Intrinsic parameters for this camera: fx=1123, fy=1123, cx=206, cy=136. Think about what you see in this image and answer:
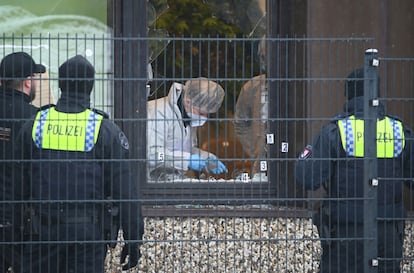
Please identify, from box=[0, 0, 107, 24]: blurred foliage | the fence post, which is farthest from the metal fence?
box=[0, 0, 107, 24]: blurred foliage

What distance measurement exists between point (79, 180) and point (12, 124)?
0.75m

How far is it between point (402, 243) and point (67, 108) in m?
2.32

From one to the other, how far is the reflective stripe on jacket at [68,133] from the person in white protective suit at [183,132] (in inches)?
20.7

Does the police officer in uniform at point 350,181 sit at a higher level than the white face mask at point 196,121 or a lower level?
lower

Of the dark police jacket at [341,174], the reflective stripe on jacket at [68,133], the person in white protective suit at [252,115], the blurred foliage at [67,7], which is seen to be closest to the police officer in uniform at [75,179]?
the reflective stripe on jacket at [68,133]

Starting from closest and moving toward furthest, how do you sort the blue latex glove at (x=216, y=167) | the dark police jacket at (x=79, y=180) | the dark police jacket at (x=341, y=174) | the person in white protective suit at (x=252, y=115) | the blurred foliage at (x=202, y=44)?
the dark police jacket at (x=79, y=180) < the dark police jacket at (x=341, y=174) < the blue latex glove at (x=216, y=167) < the person in white protective suit at (x=252, y=115) < the blurred foliage at (x=202, y=44)

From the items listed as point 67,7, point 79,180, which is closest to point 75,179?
point 79,180

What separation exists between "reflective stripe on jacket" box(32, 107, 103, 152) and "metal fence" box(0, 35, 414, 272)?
10 cm

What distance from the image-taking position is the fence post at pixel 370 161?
6930 mm

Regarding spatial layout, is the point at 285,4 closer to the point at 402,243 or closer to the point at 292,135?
the point at 292,135

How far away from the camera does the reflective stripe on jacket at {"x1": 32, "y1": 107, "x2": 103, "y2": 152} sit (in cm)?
672

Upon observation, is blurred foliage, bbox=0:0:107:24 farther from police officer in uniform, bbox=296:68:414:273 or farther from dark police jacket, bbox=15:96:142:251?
police officer in uniform, bbox=296:68:414:273

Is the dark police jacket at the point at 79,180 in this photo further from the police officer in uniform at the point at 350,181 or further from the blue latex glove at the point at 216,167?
the police officer in uniform at the point at 350,181

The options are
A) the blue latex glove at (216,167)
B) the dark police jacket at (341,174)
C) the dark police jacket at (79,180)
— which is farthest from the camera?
the blue latex glove at (216,167)
